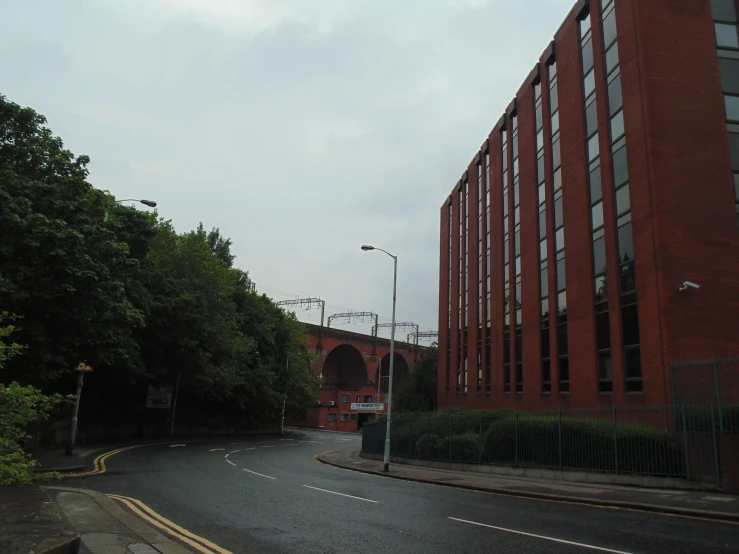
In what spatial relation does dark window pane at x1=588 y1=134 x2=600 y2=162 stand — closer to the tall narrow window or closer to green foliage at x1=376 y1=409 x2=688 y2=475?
the tall narrow window

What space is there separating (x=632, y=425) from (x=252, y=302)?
37.9m

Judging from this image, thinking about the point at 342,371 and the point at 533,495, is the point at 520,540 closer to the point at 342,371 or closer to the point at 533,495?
the point at 533,495

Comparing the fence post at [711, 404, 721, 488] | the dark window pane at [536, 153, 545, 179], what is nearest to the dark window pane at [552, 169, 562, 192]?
the dark window pane at [536, 153, 545, 179]

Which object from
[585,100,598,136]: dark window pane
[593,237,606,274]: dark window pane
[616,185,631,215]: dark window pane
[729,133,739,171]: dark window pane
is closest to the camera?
[729,133,739,171]: dark window pane

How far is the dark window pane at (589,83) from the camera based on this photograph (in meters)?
24.0

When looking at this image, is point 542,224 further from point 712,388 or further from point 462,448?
point 712,388

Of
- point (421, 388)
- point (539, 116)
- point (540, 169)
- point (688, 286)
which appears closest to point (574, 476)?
point (688, 286)

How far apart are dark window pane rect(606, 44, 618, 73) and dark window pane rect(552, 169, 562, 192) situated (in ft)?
17.6

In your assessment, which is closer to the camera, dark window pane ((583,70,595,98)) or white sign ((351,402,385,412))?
dark window pane ((583,70,595,98))

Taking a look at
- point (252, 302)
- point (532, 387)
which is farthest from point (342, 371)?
point (532, 387)

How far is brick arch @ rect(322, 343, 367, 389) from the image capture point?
276ft

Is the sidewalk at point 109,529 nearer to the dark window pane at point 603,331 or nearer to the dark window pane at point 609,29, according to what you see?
the dark window pane at point 603,331

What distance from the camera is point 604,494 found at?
13453 mm

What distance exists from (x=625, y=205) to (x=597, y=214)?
1.82 metres
